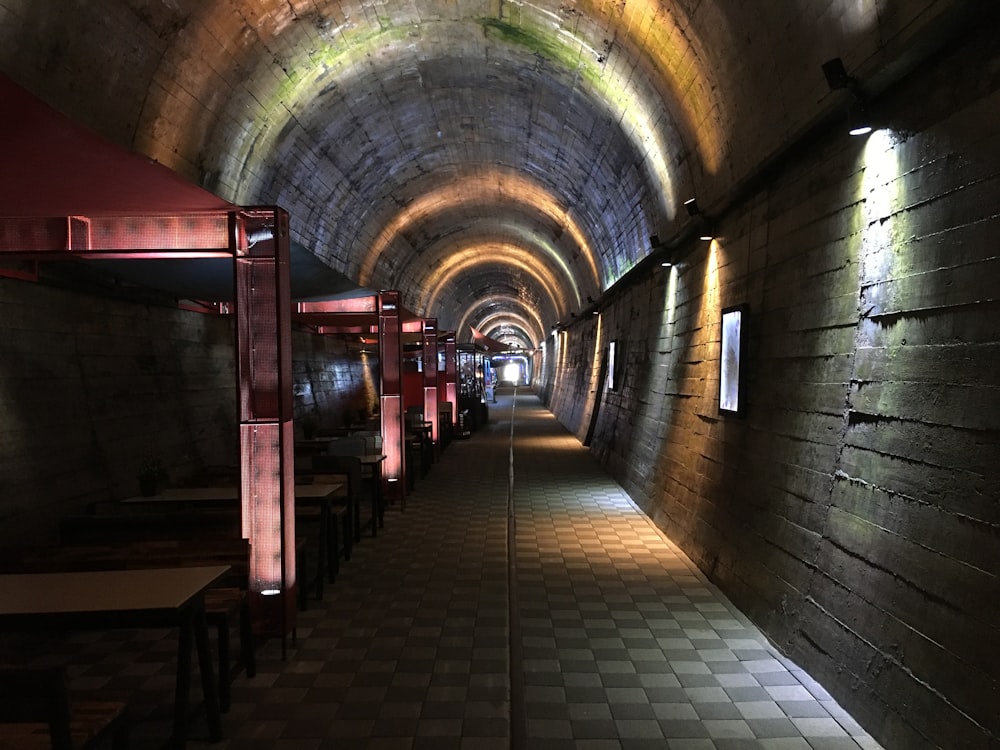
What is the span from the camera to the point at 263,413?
464cm

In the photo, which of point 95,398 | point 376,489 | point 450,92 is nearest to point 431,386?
point 450,92

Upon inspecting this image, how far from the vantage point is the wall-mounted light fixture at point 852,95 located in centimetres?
406

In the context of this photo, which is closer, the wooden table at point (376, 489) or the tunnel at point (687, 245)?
the tunnel at point (687, 245)

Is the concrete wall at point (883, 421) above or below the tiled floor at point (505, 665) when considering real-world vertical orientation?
above

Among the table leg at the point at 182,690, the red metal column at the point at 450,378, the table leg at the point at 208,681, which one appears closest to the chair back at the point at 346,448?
the table leg at the point at 208,681

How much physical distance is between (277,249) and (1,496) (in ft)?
9.78

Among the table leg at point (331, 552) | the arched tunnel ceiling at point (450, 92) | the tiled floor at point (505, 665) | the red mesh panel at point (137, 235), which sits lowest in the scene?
the tiled floor at point (505, 665)

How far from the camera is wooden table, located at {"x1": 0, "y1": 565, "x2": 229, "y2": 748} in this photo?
3.00 m

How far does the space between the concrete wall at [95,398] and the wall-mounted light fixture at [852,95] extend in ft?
20.6

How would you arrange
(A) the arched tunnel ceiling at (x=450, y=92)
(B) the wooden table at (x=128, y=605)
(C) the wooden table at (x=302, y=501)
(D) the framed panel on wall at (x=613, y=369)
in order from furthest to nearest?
1. (D) the framed panel on wall at (x=613, y=369)
2. (C) the wooden table at (x=302, y=501)
3. (A) the arched tunnel ceiling at (x=450, y=92)
4. (B) the wooden table at (x=128, y=605)

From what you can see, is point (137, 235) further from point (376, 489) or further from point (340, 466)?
point (376, 489)

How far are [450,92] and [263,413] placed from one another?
823 centimetres

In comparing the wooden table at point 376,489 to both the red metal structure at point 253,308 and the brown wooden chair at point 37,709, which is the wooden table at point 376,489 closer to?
the red metal structure at point 253,308

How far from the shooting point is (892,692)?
338cm
